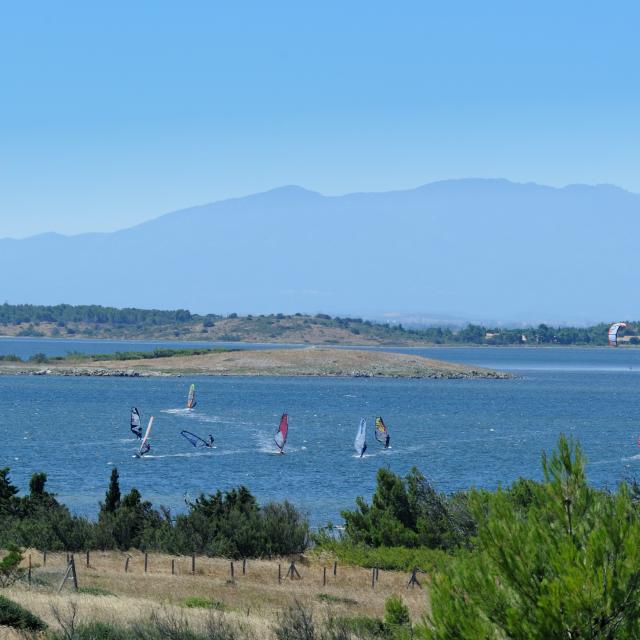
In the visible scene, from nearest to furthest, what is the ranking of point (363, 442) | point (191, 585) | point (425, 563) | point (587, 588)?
1. point (587, 588)
2. point (191, 585)
3. point (425, 563)
4. point (363, 442)

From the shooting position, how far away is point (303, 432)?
76.4m

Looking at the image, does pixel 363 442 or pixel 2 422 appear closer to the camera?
pixel 363 442

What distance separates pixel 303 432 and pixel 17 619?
58.7 meters

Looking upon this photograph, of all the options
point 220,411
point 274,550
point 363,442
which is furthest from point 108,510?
point 220,411

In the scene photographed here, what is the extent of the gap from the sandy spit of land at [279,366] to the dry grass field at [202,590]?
335 feet

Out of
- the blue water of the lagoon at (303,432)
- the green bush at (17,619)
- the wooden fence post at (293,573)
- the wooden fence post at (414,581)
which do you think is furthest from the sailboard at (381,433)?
the green bush at (17,619)

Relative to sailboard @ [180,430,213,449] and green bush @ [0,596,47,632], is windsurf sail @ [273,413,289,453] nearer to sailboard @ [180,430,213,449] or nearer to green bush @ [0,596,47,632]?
sailboard @ [180,430,213,449]

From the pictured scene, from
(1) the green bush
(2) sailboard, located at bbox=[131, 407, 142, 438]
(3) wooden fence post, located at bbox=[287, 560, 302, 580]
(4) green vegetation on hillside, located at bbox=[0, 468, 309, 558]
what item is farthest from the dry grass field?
(2) sailboard, located at bbox=[131, 407, 142, 438]

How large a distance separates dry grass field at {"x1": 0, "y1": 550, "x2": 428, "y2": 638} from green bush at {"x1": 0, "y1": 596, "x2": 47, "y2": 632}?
328 millimetres

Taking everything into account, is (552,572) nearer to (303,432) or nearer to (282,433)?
(282,433)

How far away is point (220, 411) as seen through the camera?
293 ft

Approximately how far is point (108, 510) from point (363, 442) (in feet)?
95.9

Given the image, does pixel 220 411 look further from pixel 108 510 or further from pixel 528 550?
pixel 528 550

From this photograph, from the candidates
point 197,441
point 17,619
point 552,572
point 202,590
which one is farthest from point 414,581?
point 197,441
